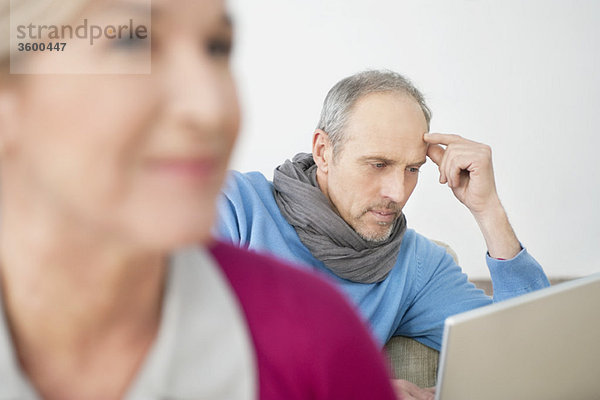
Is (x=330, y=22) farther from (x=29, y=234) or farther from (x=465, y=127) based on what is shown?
(x=29, y=234)

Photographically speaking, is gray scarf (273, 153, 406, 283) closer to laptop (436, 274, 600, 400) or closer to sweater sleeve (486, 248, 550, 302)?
sweater sleeve (486, 248, 550, 302)

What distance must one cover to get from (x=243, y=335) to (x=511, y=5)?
132 inches

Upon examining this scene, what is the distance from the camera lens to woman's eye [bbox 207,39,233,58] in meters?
0.33

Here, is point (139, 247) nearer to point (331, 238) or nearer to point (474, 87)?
→ point (331, 238)

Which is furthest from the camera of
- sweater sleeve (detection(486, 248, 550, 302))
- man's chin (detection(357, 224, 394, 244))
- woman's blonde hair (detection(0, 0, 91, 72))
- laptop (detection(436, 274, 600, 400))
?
man's chin (detection(357, 224, 394, 244))

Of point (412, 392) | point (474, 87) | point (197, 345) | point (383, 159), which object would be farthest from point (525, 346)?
point (474, 87)

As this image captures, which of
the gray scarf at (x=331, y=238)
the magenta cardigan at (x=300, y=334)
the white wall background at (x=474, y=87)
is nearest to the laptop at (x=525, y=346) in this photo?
A: the magenta cardigan at (x=300, y=334)

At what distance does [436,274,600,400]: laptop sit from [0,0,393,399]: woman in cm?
29

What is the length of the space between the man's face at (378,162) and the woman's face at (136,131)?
1.08 metres

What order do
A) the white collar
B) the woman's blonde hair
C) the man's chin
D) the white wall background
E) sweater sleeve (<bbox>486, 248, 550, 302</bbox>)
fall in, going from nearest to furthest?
the woman's blonde hair → the white collar → sweater sleeve (<bbox>486, 248, 550, 302</bbox>) → the man's chin → the white wall background

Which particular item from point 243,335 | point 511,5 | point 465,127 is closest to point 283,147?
point 465,127

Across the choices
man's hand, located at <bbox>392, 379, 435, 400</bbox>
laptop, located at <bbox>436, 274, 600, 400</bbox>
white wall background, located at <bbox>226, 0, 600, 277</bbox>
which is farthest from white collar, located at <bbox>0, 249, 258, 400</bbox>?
white wall background, located at <bbox>226, 0, 600, 277</bbox>

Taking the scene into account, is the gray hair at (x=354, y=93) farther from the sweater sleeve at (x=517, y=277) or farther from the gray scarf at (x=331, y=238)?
the sweater sleeve at (x=517, y=277)

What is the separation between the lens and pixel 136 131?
0.30 m
